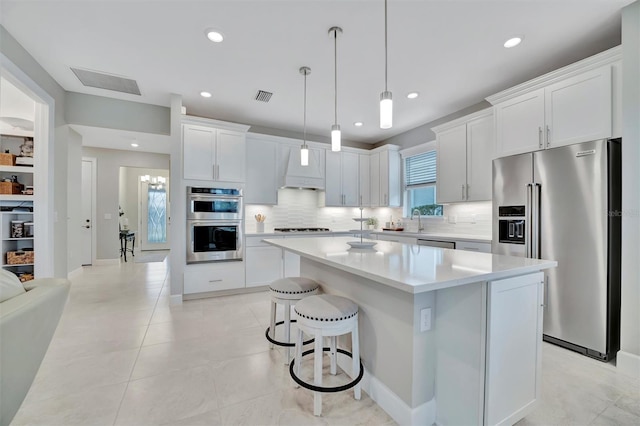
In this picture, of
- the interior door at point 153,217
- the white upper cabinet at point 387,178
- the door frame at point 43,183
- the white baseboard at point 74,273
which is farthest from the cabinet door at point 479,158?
the interior door at point 153,217

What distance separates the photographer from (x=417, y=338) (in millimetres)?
1541

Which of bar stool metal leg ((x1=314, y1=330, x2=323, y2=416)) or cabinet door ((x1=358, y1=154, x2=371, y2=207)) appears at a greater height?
cabinet door ((x1=358, y1=154, x2=371, y2=207))

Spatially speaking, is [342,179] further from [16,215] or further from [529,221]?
[16,215]

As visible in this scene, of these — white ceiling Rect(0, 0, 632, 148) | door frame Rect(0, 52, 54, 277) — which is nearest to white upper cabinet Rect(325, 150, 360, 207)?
white ceiling Rect(0, 0, 632, 148)

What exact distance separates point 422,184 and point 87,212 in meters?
7.10

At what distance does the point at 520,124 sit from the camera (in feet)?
9.72

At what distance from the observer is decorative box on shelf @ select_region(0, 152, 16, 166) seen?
3.76 metres

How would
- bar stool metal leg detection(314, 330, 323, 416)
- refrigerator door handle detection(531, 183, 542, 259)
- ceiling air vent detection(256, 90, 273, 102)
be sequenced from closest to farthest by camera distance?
bar stool metal leg detection(314, 330, 323, 416), refrigerator door handle detection(531, 183, 542, 259), ceiling air vent detection(256, 90, 273, 102)

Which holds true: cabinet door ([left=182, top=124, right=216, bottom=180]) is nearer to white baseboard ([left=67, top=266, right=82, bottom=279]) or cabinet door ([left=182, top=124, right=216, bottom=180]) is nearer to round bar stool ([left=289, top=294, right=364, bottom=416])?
round bar stool ([left=289, top=294, right=364, bottom=416])

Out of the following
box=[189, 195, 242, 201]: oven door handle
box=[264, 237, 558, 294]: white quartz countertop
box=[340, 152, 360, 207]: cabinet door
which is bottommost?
box=[264, 237, 558, 294]: white quartz countertop

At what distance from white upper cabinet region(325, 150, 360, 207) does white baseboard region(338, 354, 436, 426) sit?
3673mm

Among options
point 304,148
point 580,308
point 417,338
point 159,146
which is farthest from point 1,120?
point 580,308

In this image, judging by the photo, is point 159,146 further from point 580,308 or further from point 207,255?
point 580,308

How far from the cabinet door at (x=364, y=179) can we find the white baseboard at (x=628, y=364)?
13.1ft
